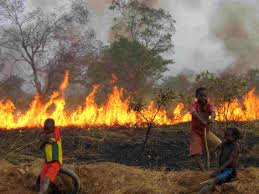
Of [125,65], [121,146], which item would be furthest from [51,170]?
[125,65]

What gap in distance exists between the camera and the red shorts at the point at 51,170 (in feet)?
25.7

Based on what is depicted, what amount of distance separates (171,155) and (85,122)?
7151mm

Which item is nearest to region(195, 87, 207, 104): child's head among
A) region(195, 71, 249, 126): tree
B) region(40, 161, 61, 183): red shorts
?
region(40, 161, 61, 183): red shorts

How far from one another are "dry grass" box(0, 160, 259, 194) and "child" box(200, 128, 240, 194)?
573mm

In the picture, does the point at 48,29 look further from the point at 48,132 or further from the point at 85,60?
the point at 48,132

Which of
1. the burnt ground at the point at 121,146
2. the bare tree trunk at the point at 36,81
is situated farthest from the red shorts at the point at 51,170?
the bare tree trunk at the point at 36,81

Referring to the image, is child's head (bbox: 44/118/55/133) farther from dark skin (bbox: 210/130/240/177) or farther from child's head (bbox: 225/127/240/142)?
child's head (bbox: 225/127/240/142)

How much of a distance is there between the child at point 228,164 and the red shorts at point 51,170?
236 cm

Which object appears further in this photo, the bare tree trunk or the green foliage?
the bare tree trunk

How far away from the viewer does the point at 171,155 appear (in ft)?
42.9

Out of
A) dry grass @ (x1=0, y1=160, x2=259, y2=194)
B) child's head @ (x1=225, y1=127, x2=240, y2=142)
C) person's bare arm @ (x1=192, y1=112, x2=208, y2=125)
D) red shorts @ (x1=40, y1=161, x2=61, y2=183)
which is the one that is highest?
person's bare arm @ (x1=192, y1=112, x2=208, y2=125)

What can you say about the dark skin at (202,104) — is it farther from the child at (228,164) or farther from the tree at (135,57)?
the tree at (135,57)

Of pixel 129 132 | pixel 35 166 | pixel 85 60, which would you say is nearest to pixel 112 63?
pixel 85 60

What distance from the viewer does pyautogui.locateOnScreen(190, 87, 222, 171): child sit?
361 inches
